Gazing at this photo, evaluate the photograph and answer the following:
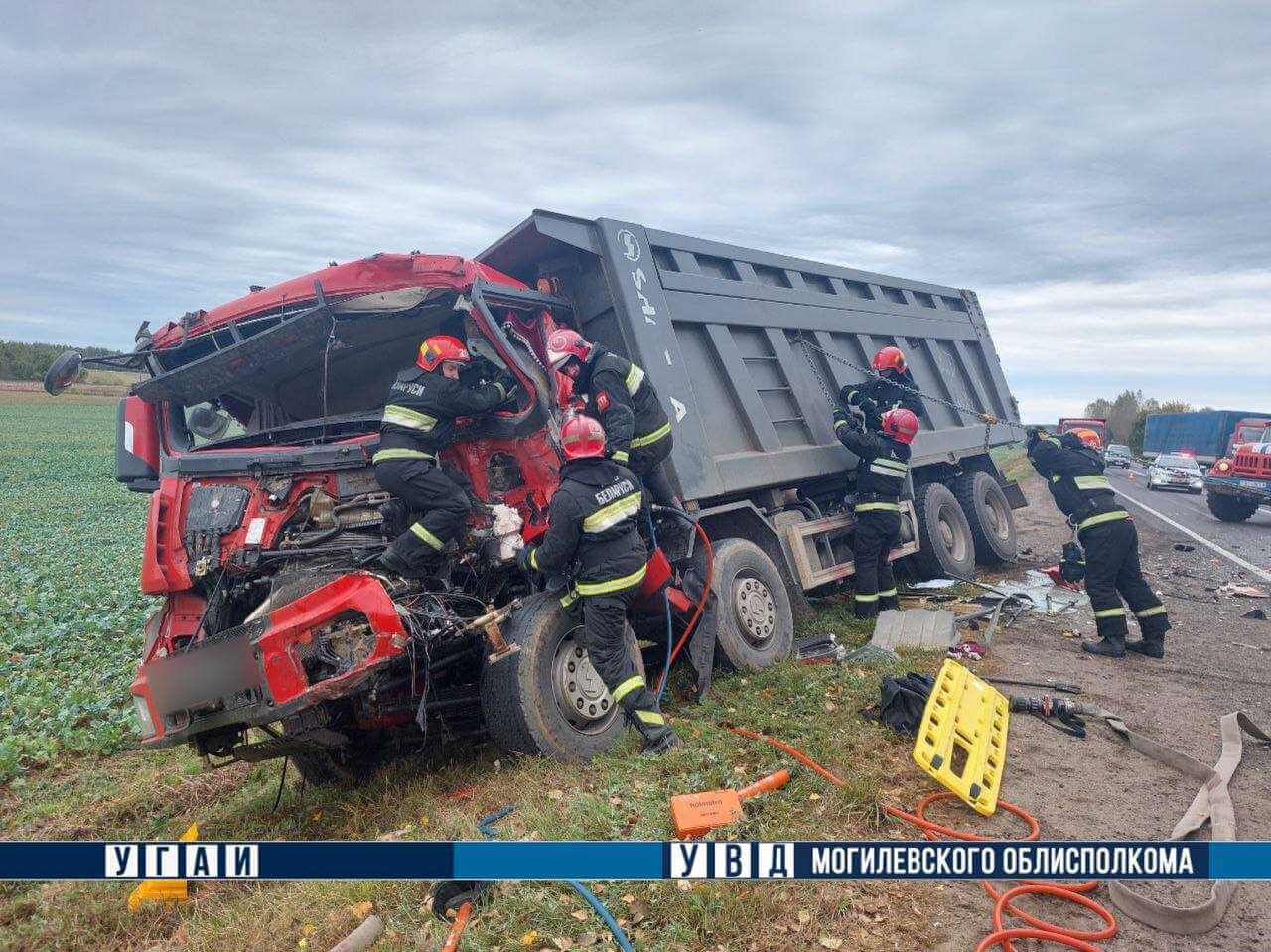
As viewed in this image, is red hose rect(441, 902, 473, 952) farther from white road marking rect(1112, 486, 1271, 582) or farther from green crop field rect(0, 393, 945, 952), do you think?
white road marking rect(1112, 486, 1271, 582)

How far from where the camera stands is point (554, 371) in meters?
5.01

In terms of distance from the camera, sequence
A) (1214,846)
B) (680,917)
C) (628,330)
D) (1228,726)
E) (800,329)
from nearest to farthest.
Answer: (1214,846) < (680,917) < (1228,726) < (628,330) < (800,329)

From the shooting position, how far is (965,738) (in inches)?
162

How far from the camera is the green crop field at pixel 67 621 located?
5.55 meters

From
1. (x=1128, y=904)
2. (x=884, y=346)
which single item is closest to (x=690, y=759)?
(x=1128, y=904)

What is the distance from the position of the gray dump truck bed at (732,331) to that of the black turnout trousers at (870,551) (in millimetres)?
580

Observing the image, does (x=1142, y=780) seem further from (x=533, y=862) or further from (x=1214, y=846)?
(x=533, y=862)

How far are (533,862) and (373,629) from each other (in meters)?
1.75

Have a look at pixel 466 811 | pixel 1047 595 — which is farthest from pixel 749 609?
pixel 1047 595

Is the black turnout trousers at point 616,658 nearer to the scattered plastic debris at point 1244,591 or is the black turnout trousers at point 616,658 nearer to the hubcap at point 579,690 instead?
the hubcap at point 579,690

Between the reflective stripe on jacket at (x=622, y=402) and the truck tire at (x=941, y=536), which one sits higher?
the reflective stripe on jacket at (x=622, y=402)

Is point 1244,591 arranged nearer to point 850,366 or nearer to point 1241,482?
point 850,366

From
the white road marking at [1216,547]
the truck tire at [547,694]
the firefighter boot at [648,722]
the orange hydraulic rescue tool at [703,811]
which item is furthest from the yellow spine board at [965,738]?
the white road marking at [1216,547]

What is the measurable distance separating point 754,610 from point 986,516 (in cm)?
484
